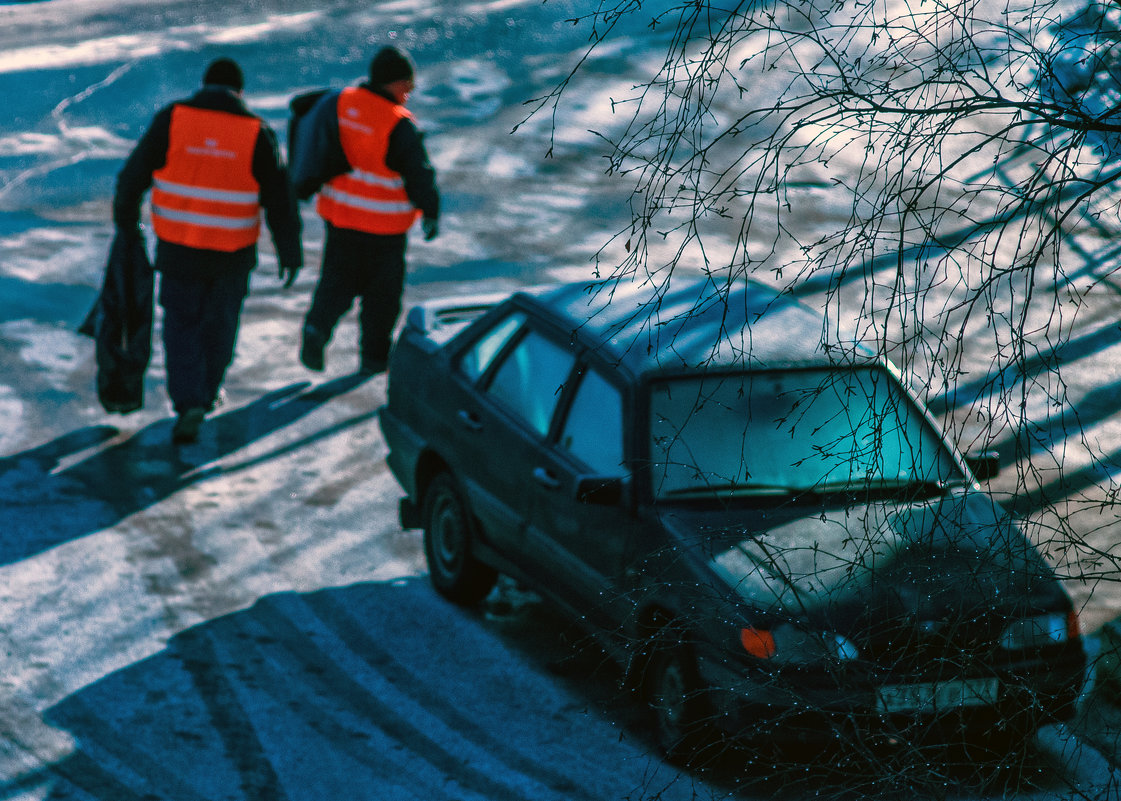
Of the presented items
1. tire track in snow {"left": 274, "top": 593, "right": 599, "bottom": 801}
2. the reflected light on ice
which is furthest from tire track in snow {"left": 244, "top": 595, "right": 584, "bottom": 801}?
the reflected light on ice

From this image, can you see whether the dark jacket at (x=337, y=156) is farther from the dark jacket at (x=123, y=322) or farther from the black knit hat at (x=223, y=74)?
the dark jacket at (x=123, y=322)

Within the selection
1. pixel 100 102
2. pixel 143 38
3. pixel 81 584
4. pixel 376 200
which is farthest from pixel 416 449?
pixel 143 38

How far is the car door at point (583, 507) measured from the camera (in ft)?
16.9

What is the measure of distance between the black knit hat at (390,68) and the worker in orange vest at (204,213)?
960 mm

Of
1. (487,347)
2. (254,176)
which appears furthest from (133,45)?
(487,347)

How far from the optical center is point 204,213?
7.55 m

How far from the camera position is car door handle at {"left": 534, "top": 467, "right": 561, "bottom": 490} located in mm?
5492

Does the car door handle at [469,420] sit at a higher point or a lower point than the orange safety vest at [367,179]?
lower

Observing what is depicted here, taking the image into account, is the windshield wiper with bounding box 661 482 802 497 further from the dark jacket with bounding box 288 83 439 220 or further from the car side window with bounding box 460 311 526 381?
the dark jacket with bounding box 288 83 439 220

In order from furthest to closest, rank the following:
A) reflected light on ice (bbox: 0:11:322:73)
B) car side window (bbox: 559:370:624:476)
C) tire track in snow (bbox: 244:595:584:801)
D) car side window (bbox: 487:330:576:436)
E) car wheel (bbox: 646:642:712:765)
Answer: reflected light on ice (bbox: 0:11:322:73) < car side window (bbox: 487:330:576:436) < car side window (bbox: 559:370:624:476) < tire track in snow (bbox: 244:595:584:801) < car wheel (bbox: 646:642:712:765)

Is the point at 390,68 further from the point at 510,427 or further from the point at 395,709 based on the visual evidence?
the point at 395,709

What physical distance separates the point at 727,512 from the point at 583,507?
1597 mm

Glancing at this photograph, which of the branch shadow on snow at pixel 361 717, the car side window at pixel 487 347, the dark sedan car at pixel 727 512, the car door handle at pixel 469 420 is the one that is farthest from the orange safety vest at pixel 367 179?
the branch shadow on snow at pixel 361 717

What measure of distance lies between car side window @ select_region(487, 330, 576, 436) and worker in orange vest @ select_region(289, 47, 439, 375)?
2726 millimetres
